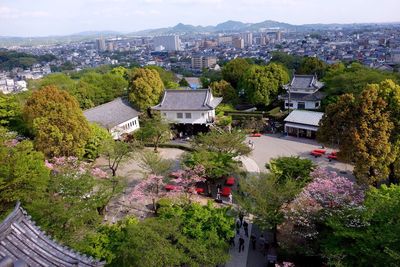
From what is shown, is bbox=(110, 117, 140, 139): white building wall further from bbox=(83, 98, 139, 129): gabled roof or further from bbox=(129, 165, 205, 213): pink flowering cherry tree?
bbox=(129, 165, 205, 213): pink flowering cherry tree

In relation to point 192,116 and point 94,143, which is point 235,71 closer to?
point 192,116

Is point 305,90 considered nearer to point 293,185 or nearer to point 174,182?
point 174,182

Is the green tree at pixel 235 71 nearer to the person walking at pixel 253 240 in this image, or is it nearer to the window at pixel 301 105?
the window at pixel 301 105


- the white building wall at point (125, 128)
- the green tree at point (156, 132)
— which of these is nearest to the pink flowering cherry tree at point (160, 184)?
the green tree at point (156, 132)

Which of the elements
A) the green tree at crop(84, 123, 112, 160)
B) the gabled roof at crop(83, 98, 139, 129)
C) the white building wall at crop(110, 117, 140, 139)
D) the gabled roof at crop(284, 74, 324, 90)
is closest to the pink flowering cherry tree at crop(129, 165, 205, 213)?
the green tree at crop(84, 123, 112, 160)

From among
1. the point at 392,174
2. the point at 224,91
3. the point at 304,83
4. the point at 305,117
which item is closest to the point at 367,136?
the point at 392,174

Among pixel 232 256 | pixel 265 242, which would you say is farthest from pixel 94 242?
pixel 265 242
